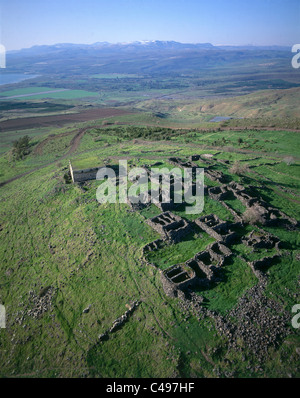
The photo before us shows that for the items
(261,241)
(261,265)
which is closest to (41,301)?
(261,265)

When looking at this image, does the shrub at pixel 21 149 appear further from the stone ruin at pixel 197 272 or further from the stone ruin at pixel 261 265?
the stone ruin at pixel 261 265

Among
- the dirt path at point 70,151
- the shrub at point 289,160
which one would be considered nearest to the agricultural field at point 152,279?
the shrub at point 289,160

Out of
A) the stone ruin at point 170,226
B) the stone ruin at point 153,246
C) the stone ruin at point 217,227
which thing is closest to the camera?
the stone ruin at point 153,246

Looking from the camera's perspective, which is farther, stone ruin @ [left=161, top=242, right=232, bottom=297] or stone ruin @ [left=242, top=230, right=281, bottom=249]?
stone ruin @ [left=242, top=230, right=281, bottom=249]

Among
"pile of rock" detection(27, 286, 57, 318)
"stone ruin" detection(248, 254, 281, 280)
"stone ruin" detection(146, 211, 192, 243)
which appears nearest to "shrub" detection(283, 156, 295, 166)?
"stone ruin" detection(248, 254, 281, 280)

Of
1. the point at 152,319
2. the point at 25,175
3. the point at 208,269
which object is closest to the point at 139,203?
the point at 208,269

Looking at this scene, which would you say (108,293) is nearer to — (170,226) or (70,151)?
(170,226)

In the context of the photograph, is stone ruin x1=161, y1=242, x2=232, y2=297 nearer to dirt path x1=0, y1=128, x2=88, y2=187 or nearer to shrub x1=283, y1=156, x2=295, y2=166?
shrub x1=283, y1=156, x2=295, y2=166

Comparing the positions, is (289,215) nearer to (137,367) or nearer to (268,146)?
(137,367)
